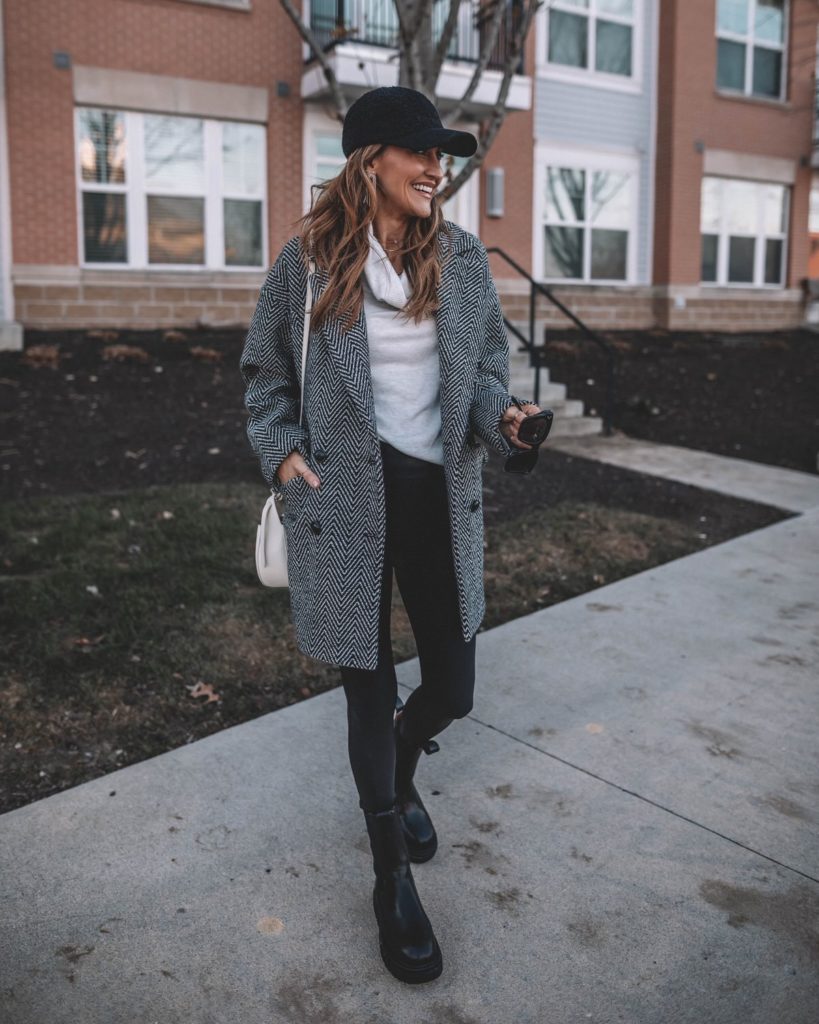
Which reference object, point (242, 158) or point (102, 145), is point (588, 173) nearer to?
point (242, 158)

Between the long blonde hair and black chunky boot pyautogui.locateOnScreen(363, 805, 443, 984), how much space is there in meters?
1.28

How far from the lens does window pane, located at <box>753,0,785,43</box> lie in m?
19.2

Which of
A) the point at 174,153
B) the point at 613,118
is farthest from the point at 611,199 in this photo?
the point at 174,153

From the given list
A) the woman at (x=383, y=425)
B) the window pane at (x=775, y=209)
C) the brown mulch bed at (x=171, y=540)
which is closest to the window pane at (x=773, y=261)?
the window pane at (x=775, y=209)

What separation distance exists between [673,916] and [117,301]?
42.3ft

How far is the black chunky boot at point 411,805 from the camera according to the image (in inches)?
109

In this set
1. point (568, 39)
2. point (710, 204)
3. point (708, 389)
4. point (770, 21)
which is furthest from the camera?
point (770, 21)

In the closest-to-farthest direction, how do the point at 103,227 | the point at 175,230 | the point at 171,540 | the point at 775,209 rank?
the point at 171,540 → the point at 103,227 → the point at 175,230 → the point at 775,209

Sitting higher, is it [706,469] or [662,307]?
[662,307]

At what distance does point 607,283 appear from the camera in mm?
18391

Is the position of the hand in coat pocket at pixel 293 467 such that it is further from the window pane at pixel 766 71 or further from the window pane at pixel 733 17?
the window pane at pixel 766 71

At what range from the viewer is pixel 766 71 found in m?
19.5

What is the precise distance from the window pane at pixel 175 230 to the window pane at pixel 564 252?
645 cm

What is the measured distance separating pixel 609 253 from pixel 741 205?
3.40 m
